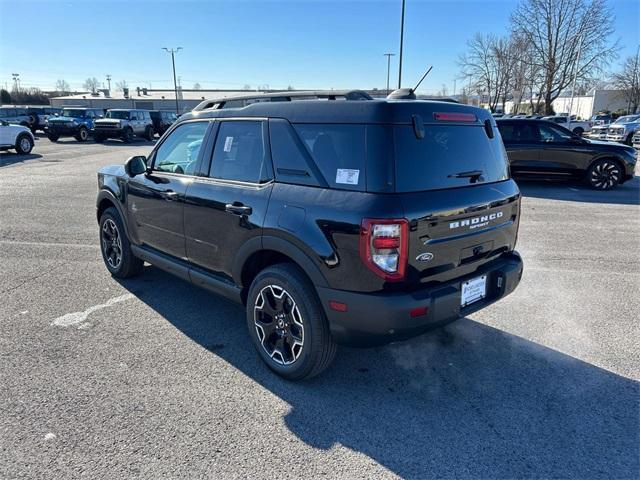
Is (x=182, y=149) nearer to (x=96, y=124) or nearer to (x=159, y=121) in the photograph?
(x=96, y=124)

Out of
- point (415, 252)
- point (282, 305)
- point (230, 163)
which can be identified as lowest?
point (282, 305)

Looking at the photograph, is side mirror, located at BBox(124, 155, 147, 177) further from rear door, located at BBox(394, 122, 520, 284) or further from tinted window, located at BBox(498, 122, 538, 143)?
tinted window, located at BBox(498, 122, 538, 143)

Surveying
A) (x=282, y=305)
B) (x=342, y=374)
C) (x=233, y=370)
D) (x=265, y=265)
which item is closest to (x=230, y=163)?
(x=265, y=265)

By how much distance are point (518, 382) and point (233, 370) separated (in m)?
2.02

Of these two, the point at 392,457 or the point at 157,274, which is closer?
the point at 392,457

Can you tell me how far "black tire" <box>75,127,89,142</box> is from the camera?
27.5 m

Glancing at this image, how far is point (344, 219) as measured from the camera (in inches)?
102

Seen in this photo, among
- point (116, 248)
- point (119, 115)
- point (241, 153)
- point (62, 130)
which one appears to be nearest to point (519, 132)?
point (241, 153)

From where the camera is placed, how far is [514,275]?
3.31m

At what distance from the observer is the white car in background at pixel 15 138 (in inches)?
731

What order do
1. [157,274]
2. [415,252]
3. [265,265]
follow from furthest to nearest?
[157,274], [265,265], [415,252]

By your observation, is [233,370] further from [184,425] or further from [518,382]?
[518,382]

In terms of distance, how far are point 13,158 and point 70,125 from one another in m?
9.85

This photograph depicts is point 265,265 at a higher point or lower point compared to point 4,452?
higher
